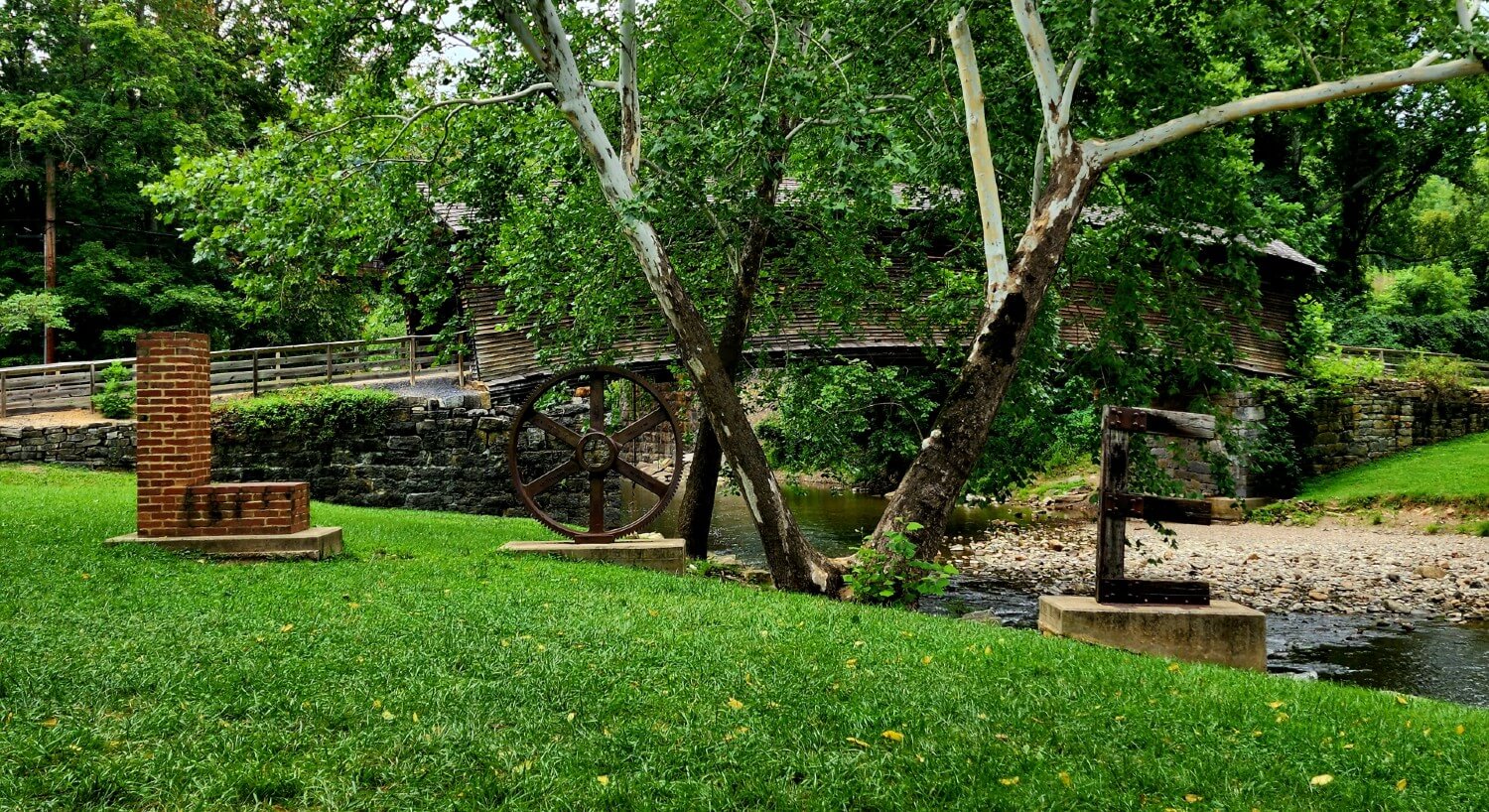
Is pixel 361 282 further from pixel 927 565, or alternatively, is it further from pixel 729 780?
pixel 729 780

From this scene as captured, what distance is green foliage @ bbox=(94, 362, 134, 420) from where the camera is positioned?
1916cm

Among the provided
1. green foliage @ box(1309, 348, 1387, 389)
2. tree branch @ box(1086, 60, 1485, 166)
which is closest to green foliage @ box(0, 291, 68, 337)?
tree branch @ box(1086, 60, 1485, 166)

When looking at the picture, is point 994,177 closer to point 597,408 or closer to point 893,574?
point 893,574

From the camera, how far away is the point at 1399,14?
8.27 metres

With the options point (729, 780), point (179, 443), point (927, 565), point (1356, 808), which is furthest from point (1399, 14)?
point (179, 443)

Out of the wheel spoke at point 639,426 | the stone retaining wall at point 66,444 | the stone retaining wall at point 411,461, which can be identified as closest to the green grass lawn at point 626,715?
the wheel spoke at point 639,426

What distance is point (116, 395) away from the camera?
1927cm

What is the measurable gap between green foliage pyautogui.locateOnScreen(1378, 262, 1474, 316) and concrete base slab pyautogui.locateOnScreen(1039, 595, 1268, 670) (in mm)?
29417

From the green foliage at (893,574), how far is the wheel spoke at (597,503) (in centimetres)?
270

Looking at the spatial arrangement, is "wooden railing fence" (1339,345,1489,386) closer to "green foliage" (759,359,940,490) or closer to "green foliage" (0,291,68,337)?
"green foliage" (759,359,940,490)

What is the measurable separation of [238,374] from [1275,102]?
2003 centimetres

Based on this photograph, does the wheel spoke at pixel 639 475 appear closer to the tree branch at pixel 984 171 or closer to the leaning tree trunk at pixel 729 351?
the leaning tree trunk at pixel 729 351

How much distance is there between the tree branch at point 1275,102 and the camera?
24.7 ft

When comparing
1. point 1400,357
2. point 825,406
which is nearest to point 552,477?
A: point 825,406
